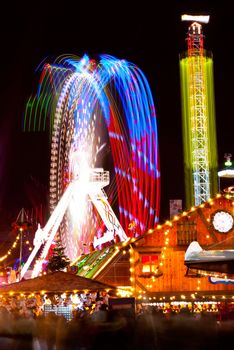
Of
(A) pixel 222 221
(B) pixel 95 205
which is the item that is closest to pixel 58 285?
(A) pixel 222 221

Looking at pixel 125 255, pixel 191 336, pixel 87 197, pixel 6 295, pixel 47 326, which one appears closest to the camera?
pixel 191 336

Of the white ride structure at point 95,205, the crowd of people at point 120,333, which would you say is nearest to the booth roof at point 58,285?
the crowd of people at point 120,333

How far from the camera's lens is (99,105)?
141ft

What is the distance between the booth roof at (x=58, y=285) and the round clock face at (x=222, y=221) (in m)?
9.74

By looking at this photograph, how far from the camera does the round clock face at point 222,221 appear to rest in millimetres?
29078

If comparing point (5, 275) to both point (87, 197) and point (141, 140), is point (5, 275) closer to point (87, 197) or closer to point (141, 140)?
point (87, 197)

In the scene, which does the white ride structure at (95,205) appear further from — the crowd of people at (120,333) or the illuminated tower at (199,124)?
the crowd of people at (120,333)

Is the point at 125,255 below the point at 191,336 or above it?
above

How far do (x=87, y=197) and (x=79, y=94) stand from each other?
7.87 meters

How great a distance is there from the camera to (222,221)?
29.2m

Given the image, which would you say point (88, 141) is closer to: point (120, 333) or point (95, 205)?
point (95, 205)

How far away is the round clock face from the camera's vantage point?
2908 centimetres

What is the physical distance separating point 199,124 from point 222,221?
29639mm

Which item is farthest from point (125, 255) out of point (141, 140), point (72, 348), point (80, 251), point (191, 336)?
point (191, 336)
